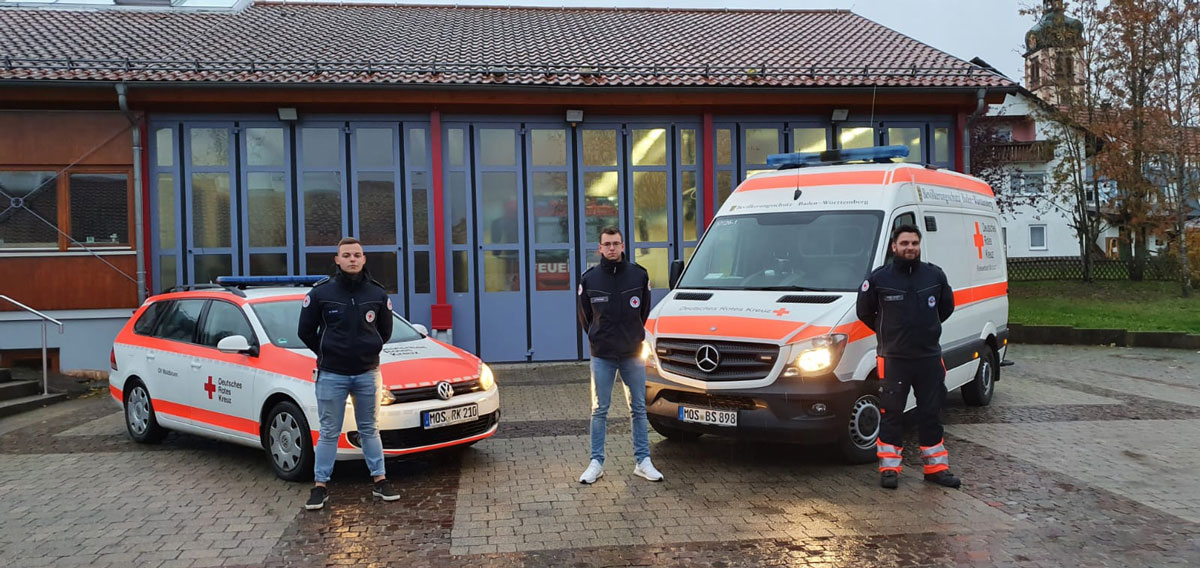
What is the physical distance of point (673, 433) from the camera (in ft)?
25.8

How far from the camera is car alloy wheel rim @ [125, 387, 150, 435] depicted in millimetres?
8305

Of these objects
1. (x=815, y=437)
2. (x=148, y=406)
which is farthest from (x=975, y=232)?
(x=148, y=406)

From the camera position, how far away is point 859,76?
13891 mm

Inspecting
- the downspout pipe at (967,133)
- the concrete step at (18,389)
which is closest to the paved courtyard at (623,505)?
the concrete step at (18,389)

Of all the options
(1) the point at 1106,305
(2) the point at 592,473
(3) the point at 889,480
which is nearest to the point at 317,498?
(2) the point at 592,473

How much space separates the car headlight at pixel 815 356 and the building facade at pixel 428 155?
7339 mm

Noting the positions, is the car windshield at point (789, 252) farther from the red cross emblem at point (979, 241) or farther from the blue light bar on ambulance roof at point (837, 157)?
the red cross emblem at point (979, 241)

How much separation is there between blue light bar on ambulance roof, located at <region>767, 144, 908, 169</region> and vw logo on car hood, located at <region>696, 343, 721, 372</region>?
2873 millimetres

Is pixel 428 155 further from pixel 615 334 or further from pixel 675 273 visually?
pixel 615 334

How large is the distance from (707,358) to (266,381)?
A: 3.43 m

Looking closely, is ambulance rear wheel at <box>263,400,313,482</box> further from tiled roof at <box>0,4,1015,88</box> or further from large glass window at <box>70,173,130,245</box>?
large glass window at <box>70,173,130,245</box>

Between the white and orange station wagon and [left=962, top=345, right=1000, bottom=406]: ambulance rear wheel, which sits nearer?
the white and orange station wagon

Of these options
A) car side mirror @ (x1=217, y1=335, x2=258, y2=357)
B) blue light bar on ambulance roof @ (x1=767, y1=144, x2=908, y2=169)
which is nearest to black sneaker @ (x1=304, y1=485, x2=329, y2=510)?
car side mirror @ (x1=217, y1=335, x2=258, y2=357)

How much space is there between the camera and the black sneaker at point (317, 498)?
6.00 m
